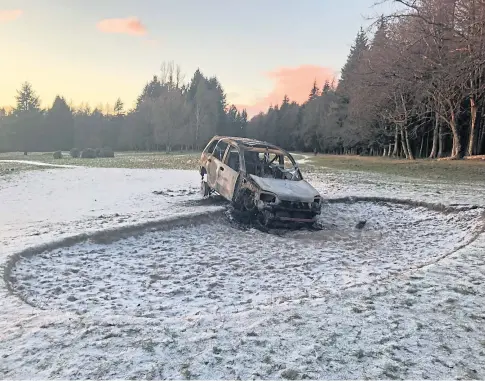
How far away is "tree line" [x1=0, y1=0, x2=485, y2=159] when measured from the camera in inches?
626

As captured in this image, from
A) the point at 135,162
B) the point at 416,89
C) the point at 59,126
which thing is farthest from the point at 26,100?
the point at 416,89

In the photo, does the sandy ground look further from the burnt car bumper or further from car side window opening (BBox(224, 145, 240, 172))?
car side window opening (BBox(224, 145, 240, 172))

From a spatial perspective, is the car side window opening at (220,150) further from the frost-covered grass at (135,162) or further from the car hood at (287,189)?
the frost-covered grass at (135,162)

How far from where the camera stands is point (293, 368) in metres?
3.15

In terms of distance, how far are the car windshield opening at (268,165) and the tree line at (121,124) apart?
48.8 m

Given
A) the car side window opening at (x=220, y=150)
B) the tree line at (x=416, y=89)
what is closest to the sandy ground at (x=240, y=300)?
the car side window opening at (x=220, y=150)

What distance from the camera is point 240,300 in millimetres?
4961

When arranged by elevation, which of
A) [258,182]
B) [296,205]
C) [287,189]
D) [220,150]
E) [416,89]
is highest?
[416,89]

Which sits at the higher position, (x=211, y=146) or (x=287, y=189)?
(x=211, y=146)

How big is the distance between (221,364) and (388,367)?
137cm

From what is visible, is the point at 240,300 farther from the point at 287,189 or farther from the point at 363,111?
the point at 363,111

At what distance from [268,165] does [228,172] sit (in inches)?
52.8

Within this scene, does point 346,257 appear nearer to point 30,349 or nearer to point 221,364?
point 221,364

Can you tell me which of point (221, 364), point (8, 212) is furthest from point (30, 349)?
point (8, 212)
